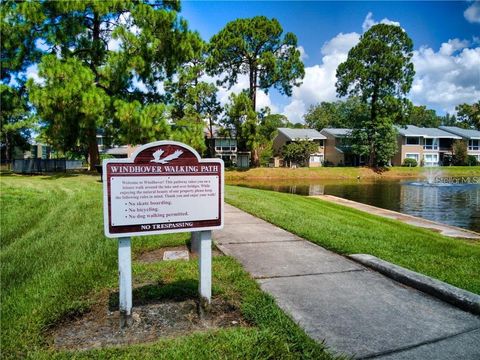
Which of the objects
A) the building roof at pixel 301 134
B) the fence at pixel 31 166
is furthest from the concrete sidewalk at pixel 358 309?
the building roof at pixel 301 134

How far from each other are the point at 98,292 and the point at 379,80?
49664mm

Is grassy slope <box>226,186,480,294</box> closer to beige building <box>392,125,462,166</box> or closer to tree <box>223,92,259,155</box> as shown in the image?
tree <box>223,92,259,155</box>

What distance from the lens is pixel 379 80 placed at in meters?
48.4

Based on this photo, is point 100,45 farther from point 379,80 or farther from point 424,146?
point 424,146

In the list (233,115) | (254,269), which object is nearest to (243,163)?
(233,115)

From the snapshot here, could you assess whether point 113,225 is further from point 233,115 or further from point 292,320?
point 233,115

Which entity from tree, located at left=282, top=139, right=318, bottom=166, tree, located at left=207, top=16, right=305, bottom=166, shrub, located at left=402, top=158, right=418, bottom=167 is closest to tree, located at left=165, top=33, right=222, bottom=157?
tree, located at left=207, top=16, right=305, bottom=166

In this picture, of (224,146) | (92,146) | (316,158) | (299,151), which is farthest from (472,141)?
(92,146)

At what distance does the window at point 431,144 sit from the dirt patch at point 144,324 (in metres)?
65.9

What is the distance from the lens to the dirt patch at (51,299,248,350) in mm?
3264

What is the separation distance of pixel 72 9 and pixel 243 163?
3408 cm

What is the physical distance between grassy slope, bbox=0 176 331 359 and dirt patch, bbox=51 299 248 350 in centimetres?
12

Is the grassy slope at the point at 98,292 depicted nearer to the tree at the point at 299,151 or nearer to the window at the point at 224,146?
the tree at the point at 299,151

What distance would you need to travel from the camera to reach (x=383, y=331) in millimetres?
3467
